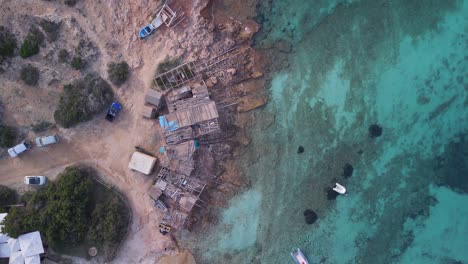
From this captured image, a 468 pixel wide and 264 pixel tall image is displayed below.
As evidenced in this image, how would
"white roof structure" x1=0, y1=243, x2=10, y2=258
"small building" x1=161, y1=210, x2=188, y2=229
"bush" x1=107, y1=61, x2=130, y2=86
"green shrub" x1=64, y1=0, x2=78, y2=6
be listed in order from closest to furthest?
1. "green shrub" x1=64, y1=0, x2=78, y2=6
2. "white roof structure" x1=0, y1=243, x2=10, y2=258
3. "bush" x1=107, y1=61, x2=130, y2=86
4. "small building" x1=161, y1=210, x2=188, y2=229

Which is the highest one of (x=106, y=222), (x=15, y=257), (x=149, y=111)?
(x=149, y=111)

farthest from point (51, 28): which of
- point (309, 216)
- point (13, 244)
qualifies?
point (309, 216)

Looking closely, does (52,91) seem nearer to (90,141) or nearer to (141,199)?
(90,141)

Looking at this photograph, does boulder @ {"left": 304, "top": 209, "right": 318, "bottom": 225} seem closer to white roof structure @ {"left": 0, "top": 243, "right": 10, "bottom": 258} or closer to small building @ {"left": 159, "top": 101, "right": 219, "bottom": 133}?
small building @ {"left": 159, "top": 101, "right": 219, "bottom": 133}

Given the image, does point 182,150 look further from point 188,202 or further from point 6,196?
point 6,196

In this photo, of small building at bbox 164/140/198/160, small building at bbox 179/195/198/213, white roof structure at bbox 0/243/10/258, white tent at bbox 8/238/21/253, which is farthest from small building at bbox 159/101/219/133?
white roof structure at bbox 0/243/10/258

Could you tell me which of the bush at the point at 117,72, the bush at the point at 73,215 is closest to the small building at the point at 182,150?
the bush at the point at 73,215
